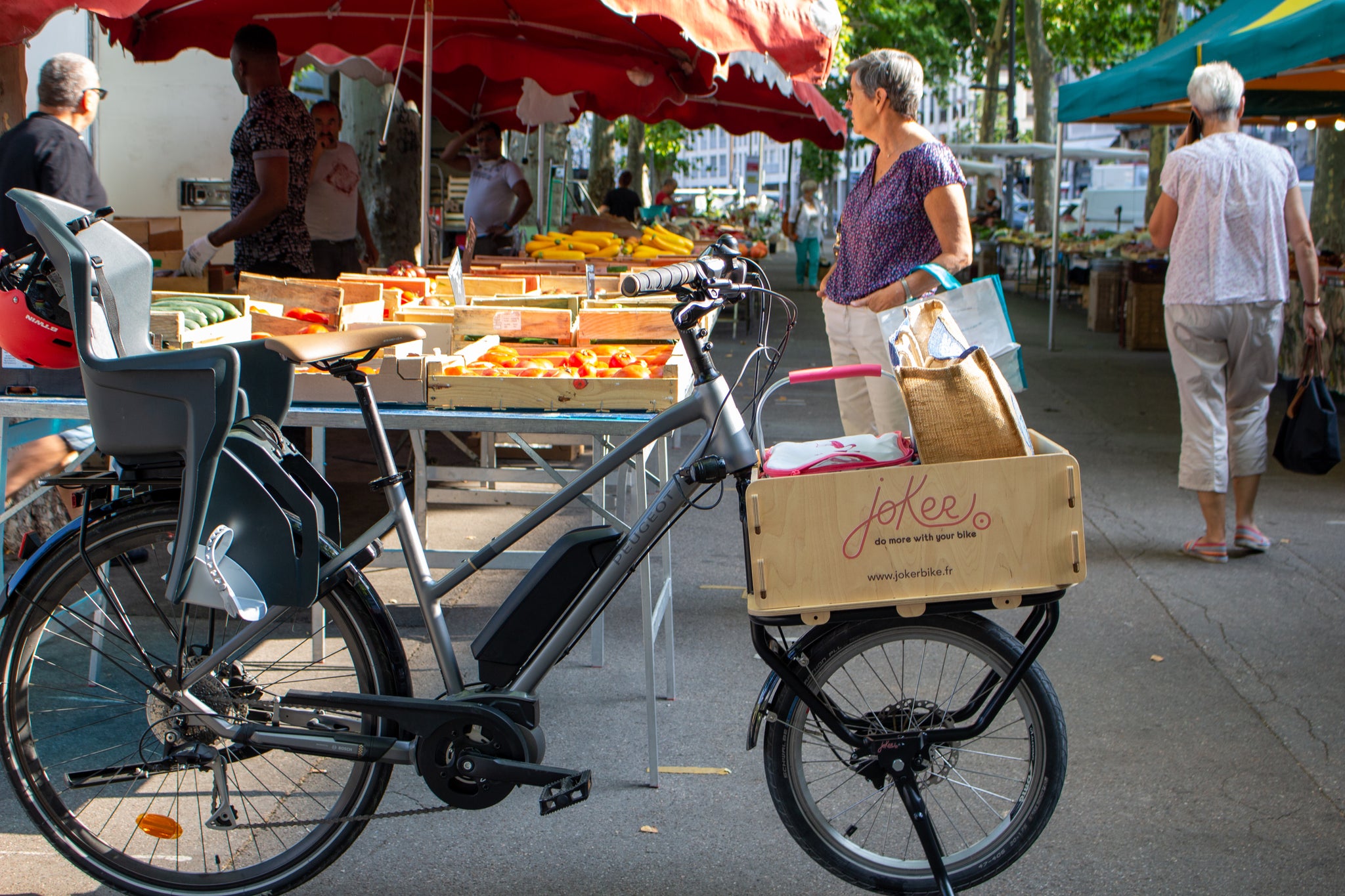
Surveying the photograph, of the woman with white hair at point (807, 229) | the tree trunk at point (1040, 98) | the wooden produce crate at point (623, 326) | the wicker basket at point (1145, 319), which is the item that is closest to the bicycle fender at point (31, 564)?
the wooden produce crate at point (623, 326)

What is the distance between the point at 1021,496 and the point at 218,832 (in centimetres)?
212

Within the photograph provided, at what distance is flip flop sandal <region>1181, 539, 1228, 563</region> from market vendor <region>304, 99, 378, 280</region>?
4968 millimetres

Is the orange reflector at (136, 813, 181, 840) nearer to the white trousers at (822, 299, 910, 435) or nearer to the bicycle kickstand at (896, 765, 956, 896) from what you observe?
the bicycle kickstand at (896, 765, 956, 896)

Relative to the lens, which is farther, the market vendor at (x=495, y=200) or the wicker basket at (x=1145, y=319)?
the wicker basket at (x=1145, y=319)

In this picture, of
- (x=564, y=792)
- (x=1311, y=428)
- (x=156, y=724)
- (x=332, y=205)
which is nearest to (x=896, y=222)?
(x=564, y=792)

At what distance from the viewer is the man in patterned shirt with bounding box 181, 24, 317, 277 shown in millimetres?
5820

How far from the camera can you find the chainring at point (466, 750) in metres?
2.70

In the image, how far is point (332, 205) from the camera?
7516 millimetres

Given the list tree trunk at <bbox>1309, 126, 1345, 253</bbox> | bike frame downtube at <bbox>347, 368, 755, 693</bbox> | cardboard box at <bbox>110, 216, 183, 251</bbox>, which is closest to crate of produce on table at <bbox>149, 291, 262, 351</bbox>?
bike frame downtube at <bbox>347, 368, 755, 693</bbox>

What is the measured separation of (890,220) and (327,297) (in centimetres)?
215

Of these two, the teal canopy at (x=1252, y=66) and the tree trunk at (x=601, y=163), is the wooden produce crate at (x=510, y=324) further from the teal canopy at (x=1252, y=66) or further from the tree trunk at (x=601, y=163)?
the tree trunk at (x=601, y=163)

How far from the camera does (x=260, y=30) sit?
19.7 feet

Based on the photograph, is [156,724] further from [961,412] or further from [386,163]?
[386,163]

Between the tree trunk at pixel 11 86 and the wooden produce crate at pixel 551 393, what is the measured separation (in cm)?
328
